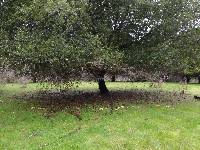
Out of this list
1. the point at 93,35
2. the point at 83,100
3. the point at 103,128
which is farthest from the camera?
the point at 83,100

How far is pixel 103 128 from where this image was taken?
21.0m

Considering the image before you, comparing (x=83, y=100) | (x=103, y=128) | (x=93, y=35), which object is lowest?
(x=103, y=128)

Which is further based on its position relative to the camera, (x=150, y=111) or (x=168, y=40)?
(x=168, y=40)

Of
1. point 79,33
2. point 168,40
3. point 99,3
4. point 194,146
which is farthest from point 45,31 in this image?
point 194,146

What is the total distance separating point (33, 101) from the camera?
94.0 feet

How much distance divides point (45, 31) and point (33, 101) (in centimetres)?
593

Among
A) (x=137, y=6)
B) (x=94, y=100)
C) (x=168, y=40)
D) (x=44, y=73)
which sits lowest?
(x=94, y=100)

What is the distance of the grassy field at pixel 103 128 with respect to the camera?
19.0 m

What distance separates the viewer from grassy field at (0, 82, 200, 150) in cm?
1897

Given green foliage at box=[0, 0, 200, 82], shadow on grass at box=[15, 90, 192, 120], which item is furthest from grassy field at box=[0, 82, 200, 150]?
green foliage at box=[0, 0, 200, 82]

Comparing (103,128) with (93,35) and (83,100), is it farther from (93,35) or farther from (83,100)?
(83,100)

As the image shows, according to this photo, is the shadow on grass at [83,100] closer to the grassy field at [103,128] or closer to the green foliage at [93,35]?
the grassy field at [103,128]

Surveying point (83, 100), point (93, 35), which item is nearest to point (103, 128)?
point (93, 35)

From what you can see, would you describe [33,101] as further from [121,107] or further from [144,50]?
[144,50]
